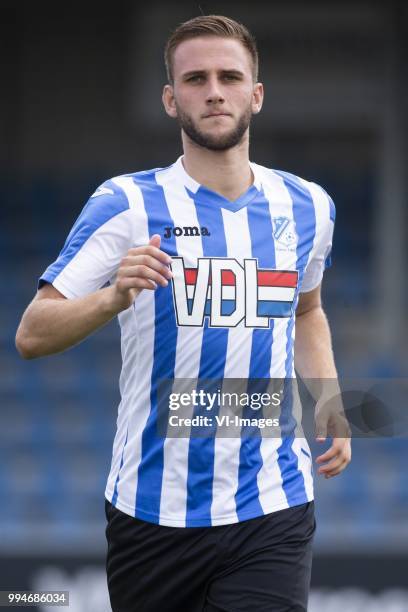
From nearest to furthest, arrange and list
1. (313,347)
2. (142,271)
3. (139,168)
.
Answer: (142,271) → (313,347) → (139,168)

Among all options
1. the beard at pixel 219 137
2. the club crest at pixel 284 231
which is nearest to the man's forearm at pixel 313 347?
the club crest at pixel 284 231

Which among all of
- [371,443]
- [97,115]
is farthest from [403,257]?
[97,115]

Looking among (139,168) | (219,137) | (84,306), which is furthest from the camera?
(139,168)

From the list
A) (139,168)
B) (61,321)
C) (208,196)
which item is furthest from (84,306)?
(139,168)

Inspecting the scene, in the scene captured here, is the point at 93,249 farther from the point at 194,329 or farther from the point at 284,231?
the point at 284,231

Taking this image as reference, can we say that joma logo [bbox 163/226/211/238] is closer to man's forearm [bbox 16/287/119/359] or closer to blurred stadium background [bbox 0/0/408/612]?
man's forearm [bbox 16/287/119/359]

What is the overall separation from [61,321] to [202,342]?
0.36m

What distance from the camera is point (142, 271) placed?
2.56m

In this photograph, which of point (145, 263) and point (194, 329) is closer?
point (145, 263)

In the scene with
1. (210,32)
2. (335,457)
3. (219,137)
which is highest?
(210,32)

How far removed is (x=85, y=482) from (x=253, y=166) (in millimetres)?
5893

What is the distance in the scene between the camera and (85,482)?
8.80 metres

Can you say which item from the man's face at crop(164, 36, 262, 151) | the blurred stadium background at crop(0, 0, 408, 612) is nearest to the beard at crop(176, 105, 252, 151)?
the man's face at crop(164, 36, 262, 151)

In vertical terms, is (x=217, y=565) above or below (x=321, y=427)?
below
